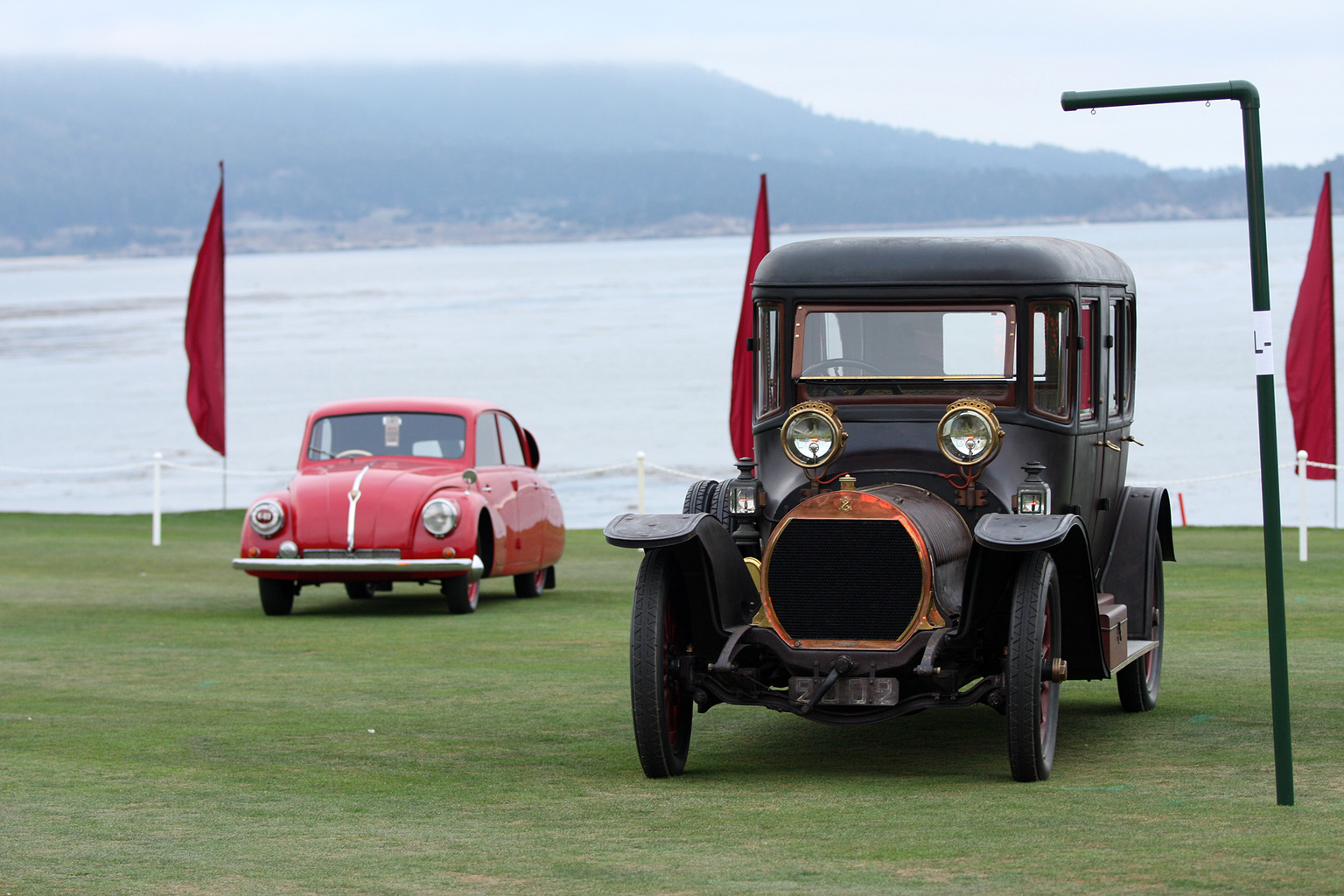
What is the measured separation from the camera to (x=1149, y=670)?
30.7 ft

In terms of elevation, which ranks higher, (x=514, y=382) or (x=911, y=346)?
(x=911, y=346)

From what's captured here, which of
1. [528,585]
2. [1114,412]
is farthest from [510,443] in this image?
[1114,412]

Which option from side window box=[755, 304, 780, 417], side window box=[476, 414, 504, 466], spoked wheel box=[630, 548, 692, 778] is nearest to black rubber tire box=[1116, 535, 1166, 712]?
side window box=[755, 304, 780, 417]

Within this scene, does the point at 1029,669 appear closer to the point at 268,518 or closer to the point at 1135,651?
the point at 1135,651

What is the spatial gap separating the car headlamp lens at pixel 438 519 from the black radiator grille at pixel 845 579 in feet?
22.9

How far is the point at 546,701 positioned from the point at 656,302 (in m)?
95.8

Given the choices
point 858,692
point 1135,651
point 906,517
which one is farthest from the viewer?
point 1135,651

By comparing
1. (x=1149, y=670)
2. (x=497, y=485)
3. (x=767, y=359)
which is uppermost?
(x=767, y=359)

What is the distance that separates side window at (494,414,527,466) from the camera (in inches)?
623

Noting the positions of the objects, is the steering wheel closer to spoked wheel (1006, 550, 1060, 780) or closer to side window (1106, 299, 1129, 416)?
spoked wheel (1006, 550, 1060, 780)

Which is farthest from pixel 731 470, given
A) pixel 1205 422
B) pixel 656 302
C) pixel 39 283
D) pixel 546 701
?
pixel 39 283

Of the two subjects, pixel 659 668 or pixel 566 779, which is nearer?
pixel 659 668

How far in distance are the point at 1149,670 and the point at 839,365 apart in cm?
255

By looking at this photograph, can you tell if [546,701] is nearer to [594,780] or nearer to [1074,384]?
[594,780]
